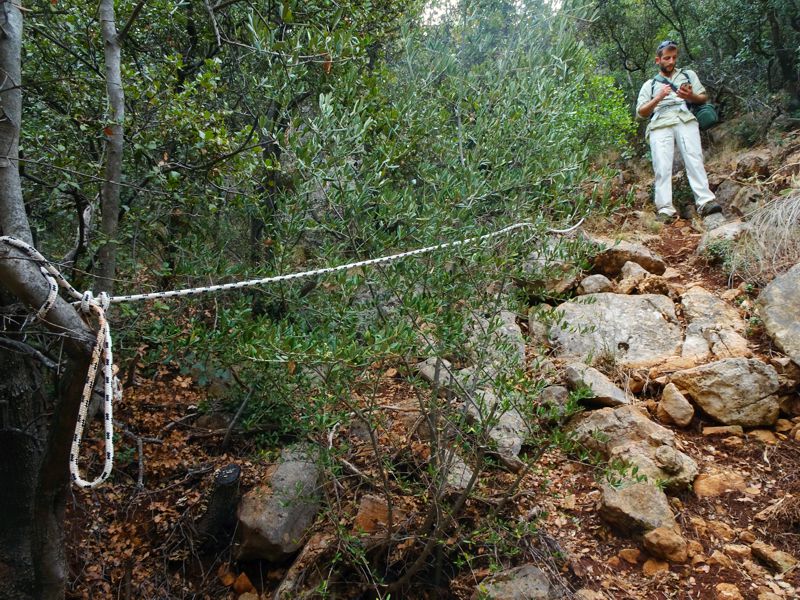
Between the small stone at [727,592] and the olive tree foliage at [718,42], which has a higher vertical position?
the olive tree foliage at [718,42]

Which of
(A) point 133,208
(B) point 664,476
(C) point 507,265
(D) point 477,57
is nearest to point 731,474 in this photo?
(B) point 664,476

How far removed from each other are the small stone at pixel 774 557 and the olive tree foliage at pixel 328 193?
6.15 feet

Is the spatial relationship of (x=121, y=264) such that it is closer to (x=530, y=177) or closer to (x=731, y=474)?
(x=530, y=177)

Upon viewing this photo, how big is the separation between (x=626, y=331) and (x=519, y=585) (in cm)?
298

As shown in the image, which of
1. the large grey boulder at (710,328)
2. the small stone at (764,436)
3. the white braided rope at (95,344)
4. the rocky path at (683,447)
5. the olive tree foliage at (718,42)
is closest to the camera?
the white braided rope at (95,344)

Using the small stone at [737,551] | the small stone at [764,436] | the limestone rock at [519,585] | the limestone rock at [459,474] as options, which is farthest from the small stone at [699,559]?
the limestone rock at [459,474]

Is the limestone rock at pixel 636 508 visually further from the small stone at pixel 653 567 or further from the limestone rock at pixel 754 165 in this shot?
the limestone rock at pixel 754 165

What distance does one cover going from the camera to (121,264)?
3.81m

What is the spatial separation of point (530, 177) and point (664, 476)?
2400 mm

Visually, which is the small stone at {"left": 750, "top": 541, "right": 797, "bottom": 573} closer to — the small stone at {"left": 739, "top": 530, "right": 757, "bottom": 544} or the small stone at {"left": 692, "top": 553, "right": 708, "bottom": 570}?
the small stone at {"left": 739, "top": 530, "right": 757, "bottom": 544}

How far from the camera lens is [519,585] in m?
3.14

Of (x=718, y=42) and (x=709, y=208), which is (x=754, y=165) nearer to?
(x=709, y=208)

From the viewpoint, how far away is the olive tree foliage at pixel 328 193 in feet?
8.60

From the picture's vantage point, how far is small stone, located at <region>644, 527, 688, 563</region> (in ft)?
10.6
